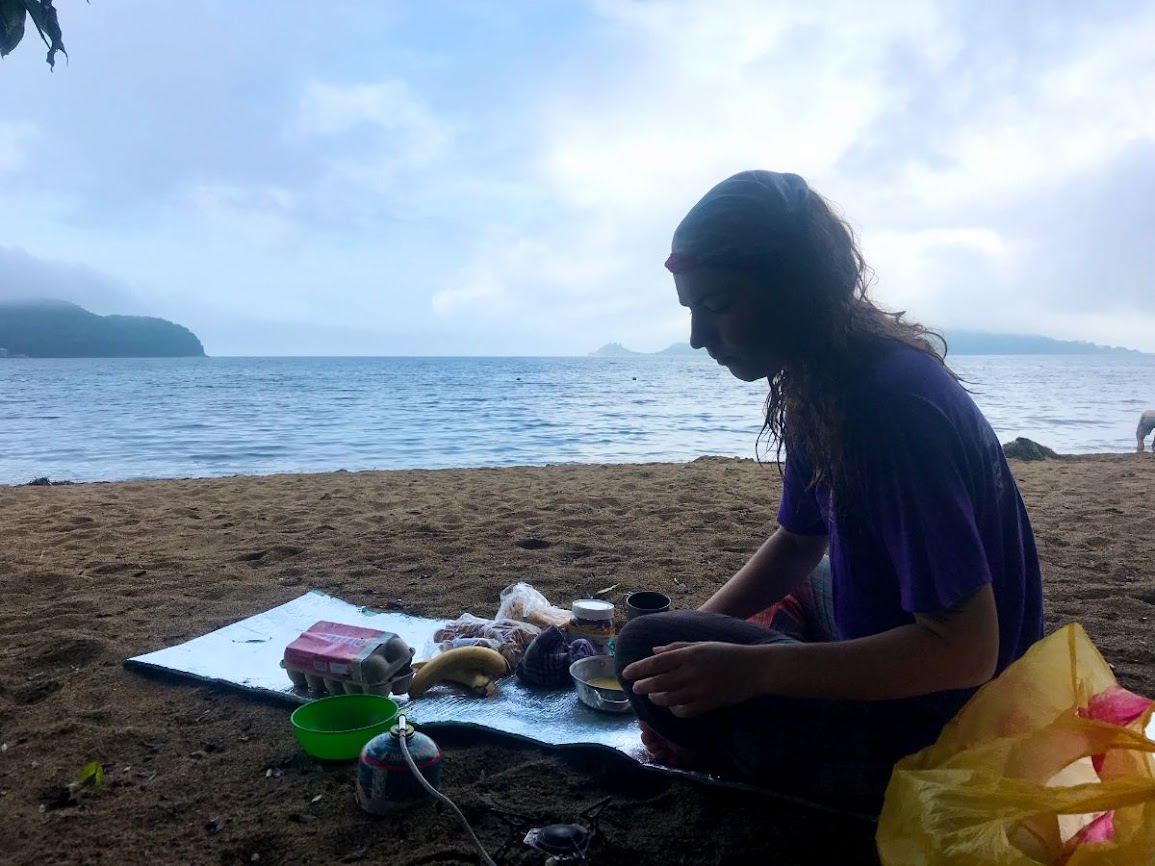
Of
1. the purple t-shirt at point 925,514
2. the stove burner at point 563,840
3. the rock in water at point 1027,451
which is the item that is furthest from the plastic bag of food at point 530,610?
the rock in water at point 1027,451

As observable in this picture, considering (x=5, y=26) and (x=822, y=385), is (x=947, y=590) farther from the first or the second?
(x=5, y=26)

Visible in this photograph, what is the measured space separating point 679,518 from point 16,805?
13.1 feet

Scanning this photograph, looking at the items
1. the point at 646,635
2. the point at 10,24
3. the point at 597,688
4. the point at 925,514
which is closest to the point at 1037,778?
the point at 925,514

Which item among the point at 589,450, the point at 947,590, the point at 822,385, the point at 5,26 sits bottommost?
the point at 589,450

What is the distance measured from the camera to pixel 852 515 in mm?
1601

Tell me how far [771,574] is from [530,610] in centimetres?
119

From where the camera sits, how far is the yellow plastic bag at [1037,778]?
1.25 meters

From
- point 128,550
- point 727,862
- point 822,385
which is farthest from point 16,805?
point 128,550

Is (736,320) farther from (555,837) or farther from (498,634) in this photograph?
(498,634)

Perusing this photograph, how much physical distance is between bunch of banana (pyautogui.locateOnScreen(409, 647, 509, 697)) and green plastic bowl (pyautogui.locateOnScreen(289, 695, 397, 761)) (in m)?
0.19

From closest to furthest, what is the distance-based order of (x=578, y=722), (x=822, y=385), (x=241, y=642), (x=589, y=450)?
(x=822, y=385)
(x=578, y=722)
(x=241, y=642)
(x=589, y=450)

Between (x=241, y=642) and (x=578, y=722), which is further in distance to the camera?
(x=241, y=642)

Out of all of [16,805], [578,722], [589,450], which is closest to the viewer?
[16,805]

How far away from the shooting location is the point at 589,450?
1266cm
